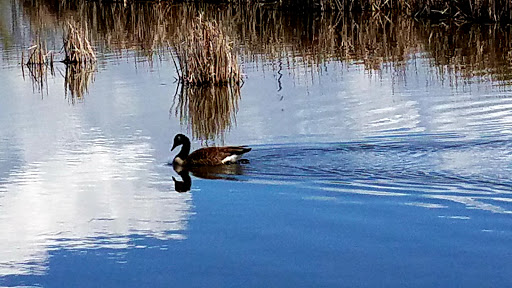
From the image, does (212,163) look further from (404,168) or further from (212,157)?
(404,168)

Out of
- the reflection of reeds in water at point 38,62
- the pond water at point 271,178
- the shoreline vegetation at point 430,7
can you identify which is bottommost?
the pond water at point 271,178

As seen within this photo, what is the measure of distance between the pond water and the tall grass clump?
1.18ft

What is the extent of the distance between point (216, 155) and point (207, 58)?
229 inches

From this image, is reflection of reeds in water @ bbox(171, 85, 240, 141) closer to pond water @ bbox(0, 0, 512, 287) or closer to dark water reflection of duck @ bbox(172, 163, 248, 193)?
pond water @ bbox(0, 0, 512, 287)

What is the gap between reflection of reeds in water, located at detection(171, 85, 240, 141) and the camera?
39.3 ft

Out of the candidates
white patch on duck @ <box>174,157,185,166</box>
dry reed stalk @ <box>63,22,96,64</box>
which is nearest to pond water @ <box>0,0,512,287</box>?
white patch on duck @ <box>174,157,185,166</box>

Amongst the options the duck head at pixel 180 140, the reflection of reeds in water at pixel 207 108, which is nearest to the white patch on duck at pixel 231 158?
the duck head at pixel 180 140

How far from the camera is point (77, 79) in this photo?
668 inches

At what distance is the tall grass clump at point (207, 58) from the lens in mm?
14750

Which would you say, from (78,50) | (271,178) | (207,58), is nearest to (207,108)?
(207,58)

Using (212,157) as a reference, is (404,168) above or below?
below

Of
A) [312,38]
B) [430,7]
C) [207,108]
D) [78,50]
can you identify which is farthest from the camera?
[430,7]

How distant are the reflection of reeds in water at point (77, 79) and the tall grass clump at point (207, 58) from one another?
5.47 ft

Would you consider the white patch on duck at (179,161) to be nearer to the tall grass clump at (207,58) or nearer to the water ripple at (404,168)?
the water ripple at (404,168)
